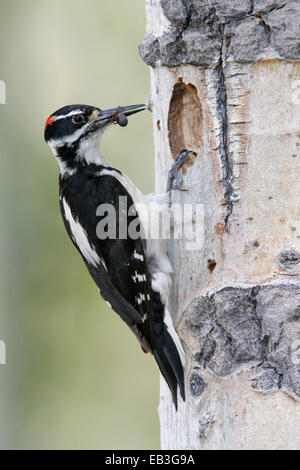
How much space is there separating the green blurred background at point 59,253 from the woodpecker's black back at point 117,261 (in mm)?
1754

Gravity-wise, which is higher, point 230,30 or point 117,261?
point 230,30

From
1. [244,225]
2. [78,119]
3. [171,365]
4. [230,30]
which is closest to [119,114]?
[78,119]

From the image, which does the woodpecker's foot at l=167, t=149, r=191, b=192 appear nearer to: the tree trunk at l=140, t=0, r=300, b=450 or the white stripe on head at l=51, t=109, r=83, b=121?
the tree trunk at l=140, t=0, r=300, b=450

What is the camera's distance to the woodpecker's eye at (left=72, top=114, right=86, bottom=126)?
9.75 feet

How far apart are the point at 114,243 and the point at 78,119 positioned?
622 millimetres

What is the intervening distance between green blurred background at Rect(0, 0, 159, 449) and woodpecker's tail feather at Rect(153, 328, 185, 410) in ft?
7.70

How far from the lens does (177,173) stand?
2441 millimetres

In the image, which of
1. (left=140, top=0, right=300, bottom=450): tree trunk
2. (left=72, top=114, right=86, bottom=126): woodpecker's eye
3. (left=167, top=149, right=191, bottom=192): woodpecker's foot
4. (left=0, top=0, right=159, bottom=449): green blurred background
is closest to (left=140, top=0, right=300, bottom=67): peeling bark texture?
(left=140, top=0, right=300, bottom=450): tree trunk

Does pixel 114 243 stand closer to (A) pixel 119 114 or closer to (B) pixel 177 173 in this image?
(B) pixel 177 173

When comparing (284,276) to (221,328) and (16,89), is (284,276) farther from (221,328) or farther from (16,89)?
(16,89)

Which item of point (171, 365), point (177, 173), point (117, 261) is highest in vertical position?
point (177, 173)

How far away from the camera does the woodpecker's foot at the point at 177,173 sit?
7.90ft

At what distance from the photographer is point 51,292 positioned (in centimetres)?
509

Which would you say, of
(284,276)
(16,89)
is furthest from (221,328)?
(16,89)
